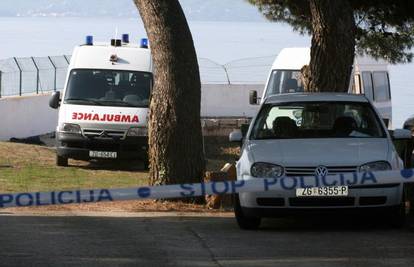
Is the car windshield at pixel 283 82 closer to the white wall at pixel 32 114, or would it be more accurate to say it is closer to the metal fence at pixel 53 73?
the white wall at pixel 32 114

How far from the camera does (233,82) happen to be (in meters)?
36.2

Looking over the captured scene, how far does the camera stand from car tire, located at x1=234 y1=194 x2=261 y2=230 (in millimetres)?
11555

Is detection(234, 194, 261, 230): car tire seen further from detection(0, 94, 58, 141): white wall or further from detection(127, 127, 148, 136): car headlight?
detection(0, 94, 58, 141): white wall

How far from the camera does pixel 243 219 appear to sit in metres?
11.6

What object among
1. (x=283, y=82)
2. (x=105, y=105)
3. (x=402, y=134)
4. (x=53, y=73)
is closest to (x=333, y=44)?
(x=402, y=134)

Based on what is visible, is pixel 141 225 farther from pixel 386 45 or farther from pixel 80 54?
pixel 386 45

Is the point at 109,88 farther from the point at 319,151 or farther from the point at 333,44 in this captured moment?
the point at 319,151

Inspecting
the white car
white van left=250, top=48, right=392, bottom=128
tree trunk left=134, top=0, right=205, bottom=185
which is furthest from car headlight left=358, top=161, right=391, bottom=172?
white van left=250, top=48, right=392, bottom=128

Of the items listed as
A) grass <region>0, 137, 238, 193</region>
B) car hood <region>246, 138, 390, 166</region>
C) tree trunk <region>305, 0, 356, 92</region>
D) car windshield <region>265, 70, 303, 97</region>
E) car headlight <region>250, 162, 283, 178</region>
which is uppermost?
tree trunk <region>305, 0, 356, 92</region>

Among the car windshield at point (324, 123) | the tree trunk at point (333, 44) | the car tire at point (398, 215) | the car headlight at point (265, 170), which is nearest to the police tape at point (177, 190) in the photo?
the car headlight at point (265, 170)

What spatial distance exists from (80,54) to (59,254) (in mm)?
11751

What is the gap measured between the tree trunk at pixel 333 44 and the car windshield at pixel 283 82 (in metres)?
5.28

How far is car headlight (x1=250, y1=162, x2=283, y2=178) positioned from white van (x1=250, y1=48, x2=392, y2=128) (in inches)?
378

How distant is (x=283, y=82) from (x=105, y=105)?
3952mm
